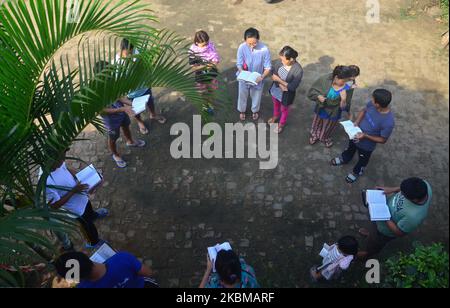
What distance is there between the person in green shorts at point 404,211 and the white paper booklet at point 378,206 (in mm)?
55

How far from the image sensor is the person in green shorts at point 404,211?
160 inches

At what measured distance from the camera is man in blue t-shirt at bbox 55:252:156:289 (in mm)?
3428

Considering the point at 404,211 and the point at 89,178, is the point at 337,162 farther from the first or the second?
the point at 89,178

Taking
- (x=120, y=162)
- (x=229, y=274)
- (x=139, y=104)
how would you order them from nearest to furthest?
(x=229, y=274)
(x=139, y=104)
(x=120, y=162)

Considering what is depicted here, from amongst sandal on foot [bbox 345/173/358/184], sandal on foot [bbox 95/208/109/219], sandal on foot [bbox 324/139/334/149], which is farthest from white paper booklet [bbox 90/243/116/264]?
sandal on foot [bbox 324/139/334/149]

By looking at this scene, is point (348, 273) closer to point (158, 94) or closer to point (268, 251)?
point (268, 251)

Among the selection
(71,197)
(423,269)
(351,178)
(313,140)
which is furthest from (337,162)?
(71,197)

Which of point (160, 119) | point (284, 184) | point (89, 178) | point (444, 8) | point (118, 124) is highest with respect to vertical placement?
point (444, 8)

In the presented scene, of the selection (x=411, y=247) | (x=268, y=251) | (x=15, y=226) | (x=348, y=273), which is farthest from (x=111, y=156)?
(x=411, y=247)

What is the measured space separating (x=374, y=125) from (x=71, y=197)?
13.0 ft

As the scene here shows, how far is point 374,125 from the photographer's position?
511 cm

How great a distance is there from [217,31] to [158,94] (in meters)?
2.29

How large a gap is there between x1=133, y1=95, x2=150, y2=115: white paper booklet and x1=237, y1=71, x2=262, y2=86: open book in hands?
1535 millimetres

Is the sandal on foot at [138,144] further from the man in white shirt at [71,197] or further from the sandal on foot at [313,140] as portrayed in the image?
the sandal on foot at [313,140]
